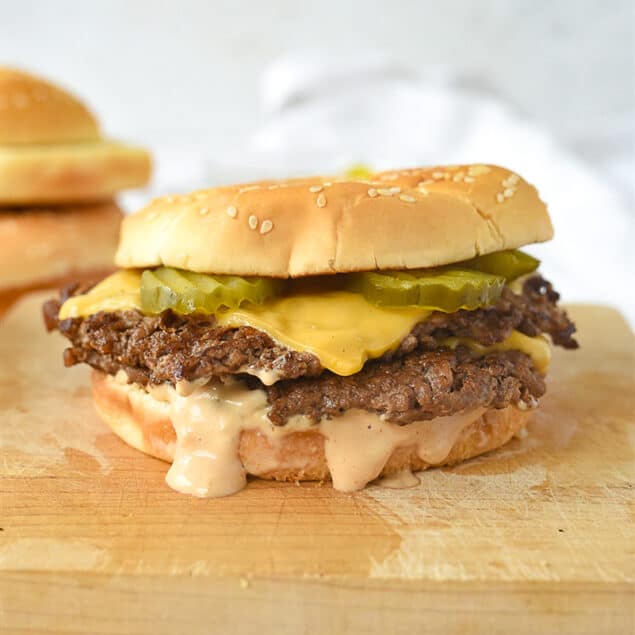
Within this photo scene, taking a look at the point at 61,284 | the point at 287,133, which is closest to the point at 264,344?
the point at 61,284

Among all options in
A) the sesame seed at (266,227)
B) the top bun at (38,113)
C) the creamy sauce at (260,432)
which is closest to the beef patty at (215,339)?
the creamy sauce at (260,432)

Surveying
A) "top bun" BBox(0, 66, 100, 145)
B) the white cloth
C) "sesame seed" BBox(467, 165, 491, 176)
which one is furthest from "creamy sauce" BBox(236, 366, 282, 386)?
the white cloth

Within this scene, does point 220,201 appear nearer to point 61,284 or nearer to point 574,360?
point 574,360

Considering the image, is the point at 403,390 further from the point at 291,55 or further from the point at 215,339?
the point at 291,55

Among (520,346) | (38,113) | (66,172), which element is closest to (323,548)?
(520,346)

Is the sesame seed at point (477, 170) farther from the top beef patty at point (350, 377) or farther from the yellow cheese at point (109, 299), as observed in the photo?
the yellow cheese at point (109, 299)

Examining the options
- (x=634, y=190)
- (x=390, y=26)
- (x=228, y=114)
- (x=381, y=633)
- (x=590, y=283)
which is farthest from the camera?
(x=228, y=114)
